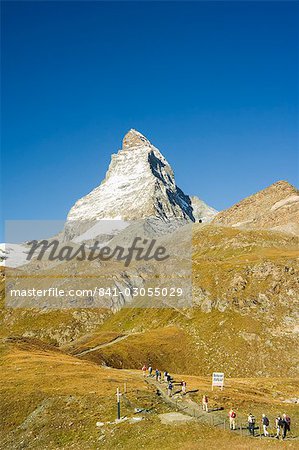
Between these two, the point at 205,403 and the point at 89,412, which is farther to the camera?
the point at 205,403

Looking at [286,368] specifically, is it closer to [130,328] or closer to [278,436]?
[130,328]

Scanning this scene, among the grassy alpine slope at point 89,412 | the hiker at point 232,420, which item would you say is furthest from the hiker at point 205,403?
the hiker at point 232,420

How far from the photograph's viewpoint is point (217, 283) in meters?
188

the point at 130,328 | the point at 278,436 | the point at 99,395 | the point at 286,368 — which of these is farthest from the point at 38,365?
the point at 130,328

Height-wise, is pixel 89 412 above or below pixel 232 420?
below

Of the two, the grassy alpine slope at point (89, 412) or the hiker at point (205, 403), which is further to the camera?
the hiker at point (205, 403)

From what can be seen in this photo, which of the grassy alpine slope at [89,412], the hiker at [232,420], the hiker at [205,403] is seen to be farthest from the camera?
the hiker at [205,403]

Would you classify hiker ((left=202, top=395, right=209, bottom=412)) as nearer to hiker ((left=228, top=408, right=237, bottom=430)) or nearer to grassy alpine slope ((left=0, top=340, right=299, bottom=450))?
grassy alpine slope ((left=0, top=340, right=299, bottom=450))

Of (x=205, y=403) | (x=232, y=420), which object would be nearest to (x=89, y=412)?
(x=205, y=403)

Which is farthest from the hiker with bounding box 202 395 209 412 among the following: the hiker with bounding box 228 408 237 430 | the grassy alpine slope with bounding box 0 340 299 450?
the hiker with bounding box 228 408 237 430

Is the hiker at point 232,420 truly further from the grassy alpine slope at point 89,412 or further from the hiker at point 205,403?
the hiker at point 205,403

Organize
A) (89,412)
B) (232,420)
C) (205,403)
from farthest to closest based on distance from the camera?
(205,403) < (89,412) < (232,420)

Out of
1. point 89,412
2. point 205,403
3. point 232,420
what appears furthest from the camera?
point 205,403

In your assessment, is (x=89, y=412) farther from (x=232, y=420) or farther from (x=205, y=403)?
(x=232, y=420)
